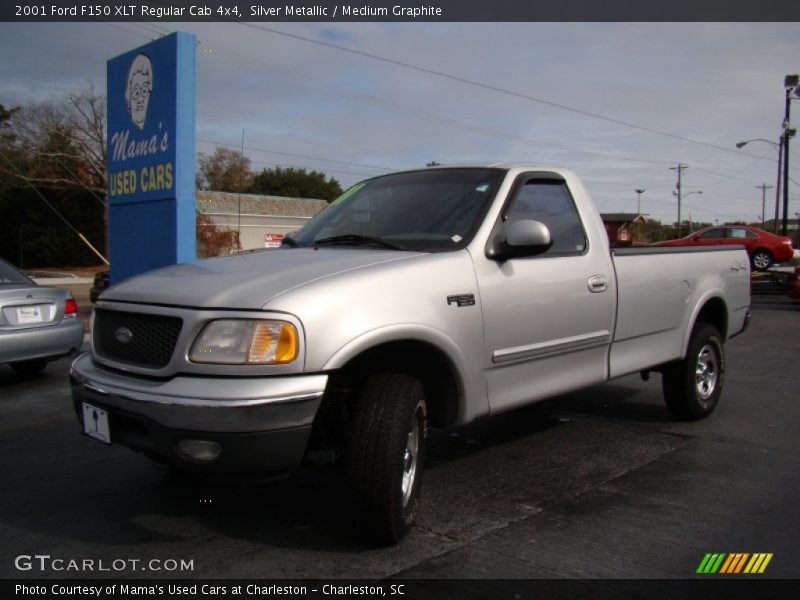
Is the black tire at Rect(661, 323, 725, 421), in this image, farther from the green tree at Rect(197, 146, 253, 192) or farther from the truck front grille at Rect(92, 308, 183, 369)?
the green tree at Rect(197, 146, 253, 192)

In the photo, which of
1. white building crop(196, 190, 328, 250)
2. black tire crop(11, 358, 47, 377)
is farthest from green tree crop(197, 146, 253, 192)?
black tire crop(11, 358, 47, 377)

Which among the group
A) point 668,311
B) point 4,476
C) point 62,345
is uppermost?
point 668,311

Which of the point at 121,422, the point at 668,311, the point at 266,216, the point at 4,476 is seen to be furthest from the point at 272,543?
the point at 266,216

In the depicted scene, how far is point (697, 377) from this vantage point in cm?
573

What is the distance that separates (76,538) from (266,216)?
4382cm

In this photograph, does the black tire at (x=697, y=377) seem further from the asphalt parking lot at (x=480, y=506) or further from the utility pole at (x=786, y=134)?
the utility pole at (x=786, y=134)

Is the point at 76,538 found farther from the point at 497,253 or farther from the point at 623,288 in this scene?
the point at 623,288

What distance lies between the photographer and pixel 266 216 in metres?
46.3

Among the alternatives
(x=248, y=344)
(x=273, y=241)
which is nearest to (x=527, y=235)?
(x=248, y=344)

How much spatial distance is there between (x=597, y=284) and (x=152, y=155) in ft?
25.1

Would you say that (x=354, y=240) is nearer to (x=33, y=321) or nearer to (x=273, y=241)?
(x=33, y=321)

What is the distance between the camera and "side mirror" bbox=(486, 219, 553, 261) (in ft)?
12.5

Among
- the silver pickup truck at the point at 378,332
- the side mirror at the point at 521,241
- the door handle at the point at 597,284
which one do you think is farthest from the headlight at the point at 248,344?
the door handle at the point at 597,284

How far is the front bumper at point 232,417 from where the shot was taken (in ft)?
9.46
